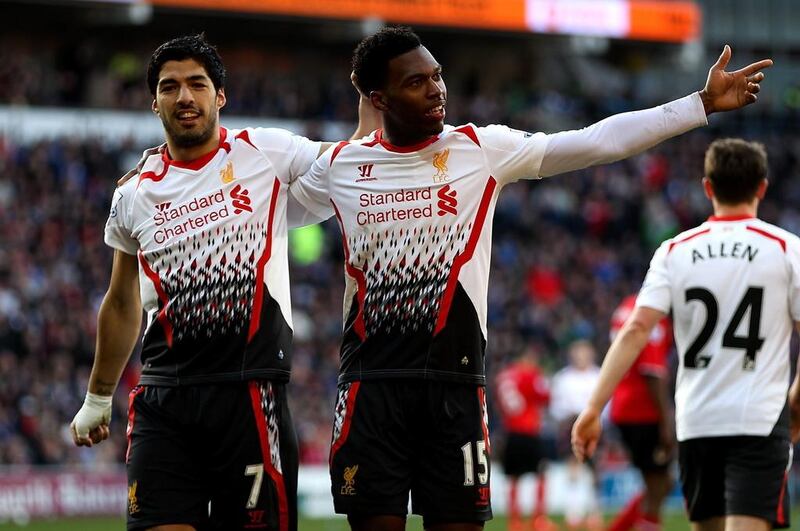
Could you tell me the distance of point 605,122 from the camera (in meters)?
5.75

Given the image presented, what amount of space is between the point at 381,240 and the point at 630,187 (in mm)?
26603

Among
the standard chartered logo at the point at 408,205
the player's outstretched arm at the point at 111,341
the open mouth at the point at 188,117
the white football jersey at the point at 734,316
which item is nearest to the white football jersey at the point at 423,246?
the standard chartered logo at the point at 408,205

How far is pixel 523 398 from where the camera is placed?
16.6 m

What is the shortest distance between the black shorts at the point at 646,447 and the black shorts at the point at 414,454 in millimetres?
6261

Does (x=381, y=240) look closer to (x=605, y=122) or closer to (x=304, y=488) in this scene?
(x=605, y=122)

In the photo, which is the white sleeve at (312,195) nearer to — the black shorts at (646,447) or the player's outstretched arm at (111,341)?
the player's outstretched arm at (111,341)

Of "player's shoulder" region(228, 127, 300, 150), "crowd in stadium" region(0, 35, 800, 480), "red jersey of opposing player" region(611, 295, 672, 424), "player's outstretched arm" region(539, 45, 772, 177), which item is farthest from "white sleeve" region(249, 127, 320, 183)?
"crowd in stadium" region(0, 35, 800, 480)

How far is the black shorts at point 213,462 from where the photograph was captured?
19.3 feet

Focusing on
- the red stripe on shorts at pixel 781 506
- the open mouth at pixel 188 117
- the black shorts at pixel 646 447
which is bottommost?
the black shorts at pixel 646 447

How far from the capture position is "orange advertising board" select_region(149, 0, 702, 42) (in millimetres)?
30531

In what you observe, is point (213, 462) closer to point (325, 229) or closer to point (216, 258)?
point (216, 258)

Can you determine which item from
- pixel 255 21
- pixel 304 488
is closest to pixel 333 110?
pixel 255 21

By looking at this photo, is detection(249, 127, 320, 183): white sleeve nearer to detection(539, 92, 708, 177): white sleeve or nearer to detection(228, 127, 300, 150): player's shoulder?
detection(228, 127, 300, 150): player's shoulder

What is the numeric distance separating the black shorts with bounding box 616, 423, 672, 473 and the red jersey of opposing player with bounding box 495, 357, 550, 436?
→ 457 centimetres
